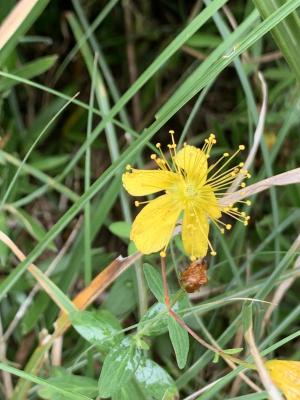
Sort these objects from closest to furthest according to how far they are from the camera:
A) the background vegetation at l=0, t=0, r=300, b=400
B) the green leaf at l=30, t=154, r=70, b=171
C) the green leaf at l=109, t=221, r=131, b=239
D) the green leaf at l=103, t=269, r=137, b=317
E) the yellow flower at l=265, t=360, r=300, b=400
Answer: the yellow flower at l=265, t=360, r=300, b=400 → the background vegetation at l=0, t=0, r=300, b=400 → the green leaf at l=109, t=221, r=131, b=239 → the green leaf at l=103, t=269, r=137, b=317 → the green leaf at l=30, t=154, r=70, b=171

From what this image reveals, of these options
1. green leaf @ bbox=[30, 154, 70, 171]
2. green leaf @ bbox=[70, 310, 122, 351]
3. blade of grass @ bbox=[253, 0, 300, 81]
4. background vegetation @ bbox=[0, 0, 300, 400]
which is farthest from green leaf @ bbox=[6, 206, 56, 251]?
blade of grass @ bbox=[253, 0, 300, 81]

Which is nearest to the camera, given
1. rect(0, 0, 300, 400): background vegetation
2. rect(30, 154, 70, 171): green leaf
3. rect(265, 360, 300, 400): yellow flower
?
rect(265, 360, 300, 400): yellow flower

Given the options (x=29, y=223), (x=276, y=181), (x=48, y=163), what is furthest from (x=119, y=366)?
(x=48, y=163)

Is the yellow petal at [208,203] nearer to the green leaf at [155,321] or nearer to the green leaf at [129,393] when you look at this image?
the green leaf at [155,321]

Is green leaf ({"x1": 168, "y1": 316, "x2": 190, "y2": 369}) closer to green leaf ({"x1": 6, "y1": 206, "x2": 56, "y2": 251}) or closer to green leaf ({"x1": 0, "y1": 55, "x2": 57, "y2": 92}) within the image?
green leaf ({"x1": 6, "y1": 206, "x2": 56, "y2": 251})

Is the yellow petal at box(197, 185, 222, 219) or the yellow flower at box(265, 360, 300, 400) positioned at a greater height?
the yellow petal at box(197, 185, 222, 219)

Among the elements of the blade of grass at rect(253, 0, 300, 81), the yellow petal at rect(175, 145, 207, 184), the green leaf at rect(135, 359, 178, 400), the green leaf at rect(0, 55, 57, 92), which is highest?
the green leaf at rect(0, 55, 57, 92)

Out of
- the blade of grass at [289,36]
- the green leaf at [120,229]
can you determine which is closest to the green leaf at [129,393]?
the green leaf at [120,229]

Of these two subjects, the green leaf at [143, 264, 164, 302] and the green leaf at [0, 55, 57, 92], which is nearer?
the green leaf at [143, 264, 164, 302]
